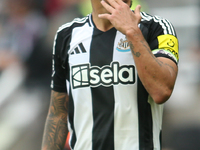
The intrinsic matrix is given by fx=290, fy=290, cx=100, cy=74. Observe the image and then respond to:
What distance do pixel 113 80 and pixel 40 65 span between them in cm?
235

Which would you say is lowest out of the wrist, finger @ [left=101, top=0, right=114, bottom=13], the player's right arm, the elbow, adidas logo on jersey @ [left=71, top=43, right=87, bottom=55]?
the player's right arm

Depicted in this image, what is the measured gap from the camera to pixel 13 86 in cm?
387

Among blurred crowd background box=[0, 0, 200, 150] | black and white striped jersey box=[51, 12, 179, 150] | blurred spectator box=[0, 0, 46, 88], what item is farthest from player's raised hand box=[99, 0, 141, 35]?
blurred spectator box=[0, 0, 46, 88]

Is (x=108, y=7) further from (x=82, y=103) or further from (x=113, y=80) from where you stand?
(x=82, y=103)

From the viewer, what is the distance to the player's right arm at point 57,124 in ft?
6.02

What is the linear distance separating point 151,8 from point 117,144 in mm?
2388

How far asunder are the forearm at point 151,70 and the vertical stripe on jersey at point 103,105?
26cm

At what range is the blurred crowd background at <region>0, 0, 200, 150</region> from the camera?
344 centimetres

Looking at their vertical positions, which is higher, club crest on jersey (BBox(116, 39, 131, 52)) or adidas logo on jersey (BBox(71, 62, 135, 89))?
club crest on jersey (BBox(116, 39, 131, 52))

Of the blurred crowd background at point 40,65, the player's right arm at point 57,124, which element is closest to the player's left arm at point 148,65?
the player's right arm at point 57,124

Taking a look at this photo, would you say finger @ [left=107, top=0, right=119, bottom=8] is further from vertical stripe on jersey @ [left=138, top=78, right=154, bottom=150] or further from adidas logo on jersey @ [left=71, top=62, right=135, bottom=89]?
vertical stripe on jersey @ [left=138, top=78, right=154, bottom=150]

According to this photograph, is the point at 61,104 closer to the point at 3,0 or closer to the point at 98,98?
the point at 98,98

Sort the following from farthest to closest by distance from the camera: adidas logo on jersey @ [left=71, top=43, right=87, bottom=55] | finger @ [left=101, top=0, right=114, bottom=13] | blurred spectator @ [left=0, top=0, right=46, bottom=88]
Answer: blurred spectator @ [left=0, top=0, right=46, bottom=88] → adidas logo on jersey @ [left=71, top=43, right=87, bottom=55] → finger @ [left=101, top=0, right=114, bottom=13]

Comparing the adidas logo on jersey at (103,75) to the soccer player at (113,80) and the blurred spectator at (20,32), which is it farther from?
the blurred spectator at (20,32)
